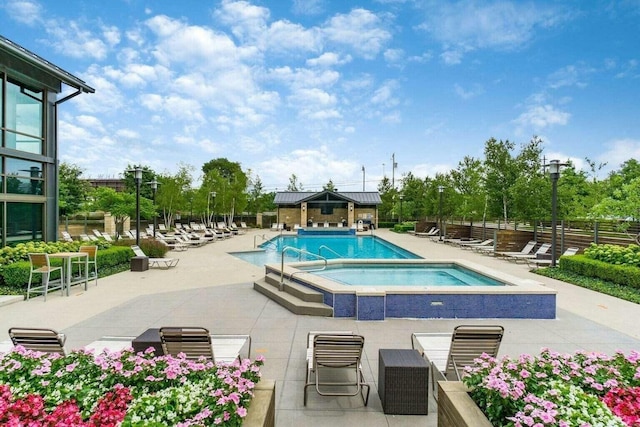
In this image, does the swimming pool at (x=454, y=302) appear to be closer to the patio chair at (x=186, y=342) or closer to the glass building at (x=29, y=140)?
the patio chair at (x=186, y=342)

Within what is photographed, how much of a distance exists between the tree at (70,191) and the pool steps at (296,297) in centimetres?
2886

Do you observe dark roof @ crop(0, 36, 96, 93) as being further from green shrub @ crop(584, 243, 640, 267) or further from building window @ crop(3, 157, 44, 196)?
green shrub @ crop(584, 243, 640, 267)

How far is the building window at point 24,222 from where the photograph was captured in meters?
11.5

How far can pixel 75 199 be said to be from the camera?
115ft

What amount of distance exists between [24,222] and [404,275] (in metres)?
12.6

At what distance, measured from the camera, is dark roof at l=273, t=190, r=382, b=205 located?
3756 cm

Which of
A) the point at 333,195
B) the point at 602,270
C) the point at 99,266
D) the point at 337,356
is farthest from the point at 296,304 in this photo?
the point at 333,195

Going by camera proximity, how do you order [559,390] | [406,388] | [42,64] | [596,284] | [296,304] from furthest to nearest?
1. [42,64]
2. [596,284]
3. [296,304]
4. [406,388]
5. [559,390]

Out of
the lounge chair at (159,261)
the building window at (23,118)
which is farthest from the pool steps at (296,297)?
the building window at (23,118)

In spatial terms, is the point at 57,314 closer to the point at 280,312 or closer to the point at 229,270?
the point at 280,312

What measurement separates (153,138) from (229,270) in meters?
35.3

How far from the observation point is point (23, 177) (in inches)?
471

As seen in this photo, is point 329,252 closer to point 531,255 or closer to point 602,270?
point 531,255

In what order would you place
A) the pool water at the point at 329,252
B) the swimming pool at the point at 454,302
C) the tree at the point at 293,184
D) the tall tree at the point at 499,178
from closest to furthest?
the swimming pool at the point at 454,302, the pool water at the point at 329,252, the tall tree at the point at 499,178, the tree at the point at 293,184
